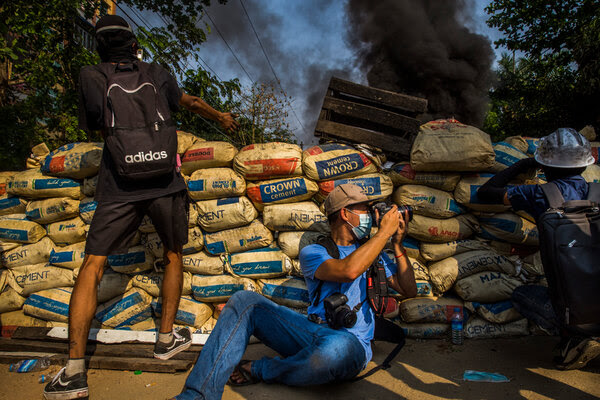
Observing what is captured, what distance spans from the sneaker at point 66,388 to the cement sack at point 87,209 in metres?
1.46

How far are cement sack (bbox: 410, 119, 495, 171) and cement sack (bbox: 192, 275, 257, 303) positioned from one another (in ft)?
5.57

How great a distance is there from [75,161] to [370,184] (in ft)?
8.34

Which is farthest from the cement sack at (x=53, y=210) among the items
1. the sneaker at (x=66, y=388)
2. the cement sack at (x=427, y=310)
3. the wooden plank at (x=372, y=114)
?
the cement sack at (x=427, y=310)

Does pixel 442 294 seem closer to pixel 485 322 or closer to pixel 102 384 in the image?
pixel 485 322

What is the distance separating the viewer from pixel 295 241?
2822 mm

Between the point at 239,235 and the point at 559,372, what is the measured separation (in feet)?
7.68

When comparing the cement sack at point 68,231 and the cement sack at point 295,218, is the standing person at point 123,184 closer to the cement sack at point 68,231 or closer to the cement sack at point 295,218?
the cement sack at point 295,218

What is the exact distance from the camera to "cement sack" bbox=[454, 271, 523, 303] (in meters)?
2.56

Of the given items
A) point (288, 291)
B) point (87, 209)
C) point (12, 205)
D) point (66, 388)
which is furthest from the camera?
point (12, 205)

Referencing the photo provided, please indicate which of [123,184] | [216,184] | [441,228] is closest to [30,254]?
[123,184]

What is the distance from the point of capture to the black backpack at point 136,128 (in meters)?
2.01

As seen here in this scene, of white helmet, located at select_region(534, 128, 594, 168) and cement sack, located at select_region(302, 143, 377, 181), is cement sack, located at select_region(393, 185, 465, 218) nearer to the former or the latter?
cement sack, located at select_region(302, 143, 377, 181)

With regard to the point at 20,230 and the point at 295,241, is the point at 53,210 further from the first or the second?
the point at 295,241

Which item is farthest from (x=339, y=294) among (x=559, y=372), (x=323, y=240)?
(x=559, y=372)
